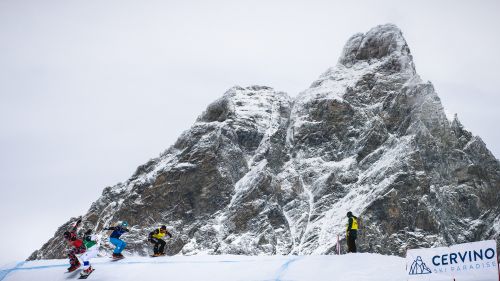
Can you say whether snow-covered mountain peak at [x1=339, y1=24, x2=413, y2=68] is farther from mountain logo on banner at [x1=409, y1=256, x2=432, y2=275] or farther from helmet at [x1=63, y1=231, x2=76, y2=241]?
mountain logo on banner at [x1=409, y1=256, x2=432, y2=275]

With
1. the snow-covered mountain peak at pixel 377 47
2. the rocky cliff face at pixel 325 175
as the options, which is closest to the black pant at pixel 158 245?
the rocky cliff face at pixel 325 175

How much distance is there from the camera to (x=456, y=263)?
15.1 metres

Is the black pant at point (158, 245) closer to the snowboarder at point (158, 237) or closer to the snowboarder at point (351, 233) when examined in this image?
the snowboarder at point (158, 237)

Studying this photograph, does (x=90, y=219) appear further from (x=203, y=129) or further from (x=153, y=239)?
(x=153, y=239)

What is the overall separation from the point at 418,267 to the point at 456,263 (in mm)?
1209

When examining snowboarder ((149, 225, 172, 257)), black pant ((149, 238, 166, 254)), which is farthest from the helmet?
black pant ((149, 238, 166, 254))

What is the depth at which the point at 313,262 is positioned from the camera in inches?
766

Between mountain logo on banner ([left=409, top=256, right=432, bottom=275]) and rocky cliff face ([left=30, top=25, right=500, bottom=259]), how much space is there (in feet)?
309

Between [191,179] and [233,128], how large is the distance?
69.3 ft

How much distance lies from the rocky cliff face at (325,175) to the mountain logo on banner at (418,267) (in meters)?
94.1

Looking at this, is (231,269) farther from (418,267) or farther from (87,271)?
(418,267)

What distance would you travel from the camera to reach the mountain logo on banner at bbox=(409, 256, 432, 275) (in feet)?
51.8

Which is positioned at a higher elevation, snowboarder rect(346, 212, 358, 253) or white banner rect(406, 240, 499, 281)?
snowboarder rect(346, 212, 358, 253)

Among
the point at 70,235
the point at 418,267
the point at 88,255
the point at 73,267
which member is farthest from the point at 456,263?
the point at 70,235
